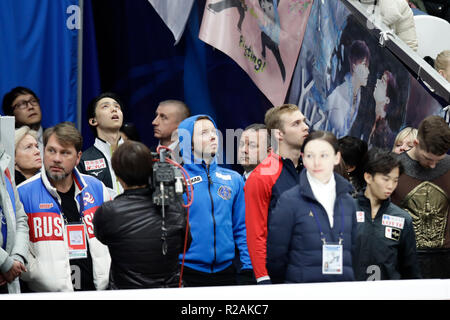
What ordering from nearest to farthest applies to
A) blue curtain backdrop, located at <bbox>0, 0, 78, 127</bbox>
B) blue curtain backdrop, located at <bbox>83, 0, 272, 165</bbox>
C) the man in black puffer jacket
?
the man in black puffer jacket, blue curtain backdrop, located at <bbox>0, 0, 78, 127</bbox>, blue curtain backdrop, located at <bbox>83, 0, 272, 165</bbox>

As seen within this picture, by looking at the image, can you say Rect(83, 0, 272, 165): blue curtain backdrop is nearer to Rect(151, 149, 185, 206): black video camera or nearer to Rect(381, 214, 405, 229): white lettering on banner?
Rect(381, 214, 405, 229): white lettering on banner

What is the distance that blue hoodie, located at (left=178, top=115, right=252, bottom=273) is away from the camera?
452cm

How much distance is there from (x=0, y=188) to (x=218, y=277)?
1.35m

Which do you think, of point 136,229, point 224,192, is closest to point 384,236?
point 224,192

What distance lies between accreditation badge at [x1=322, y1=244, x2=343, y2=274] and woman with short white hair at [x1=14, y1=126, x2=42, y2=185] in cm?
188

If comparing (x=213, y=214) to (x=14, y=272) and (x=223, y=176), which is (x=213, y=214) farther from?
(x=14, y=272)

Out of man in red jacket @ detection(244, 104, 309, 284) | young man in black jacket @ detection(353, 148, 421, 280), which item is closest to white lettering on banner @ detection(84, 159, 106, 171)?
man in red jacket @ detection(244, 104, 309, 284)

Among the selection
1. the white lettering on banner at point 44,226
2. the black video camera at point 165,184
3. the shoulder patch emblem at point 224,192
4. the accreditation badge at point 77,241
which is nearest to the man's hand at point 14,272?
the white lettering on banner at point 44,226

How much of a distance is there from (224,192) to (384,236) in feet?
3.20

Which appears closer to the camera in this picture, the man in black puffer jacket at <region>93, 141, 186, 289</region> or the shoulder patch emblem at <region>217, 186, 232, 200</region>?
the man in black puffer jacket at <region>93, 141, 186, 289</region>

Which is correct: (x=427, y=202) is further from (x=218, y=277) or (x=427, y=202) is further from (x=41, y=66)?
(x=41, y=66)

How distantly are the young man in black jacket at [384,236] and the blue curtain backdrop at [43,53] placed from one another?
9.92ft

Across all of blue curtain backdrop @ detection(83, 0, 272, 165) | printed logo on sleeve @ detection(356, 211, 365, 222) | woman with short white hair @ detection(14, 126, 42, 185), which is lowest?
printed logo on sleeve @ detection(356, 211, 365, 222)
